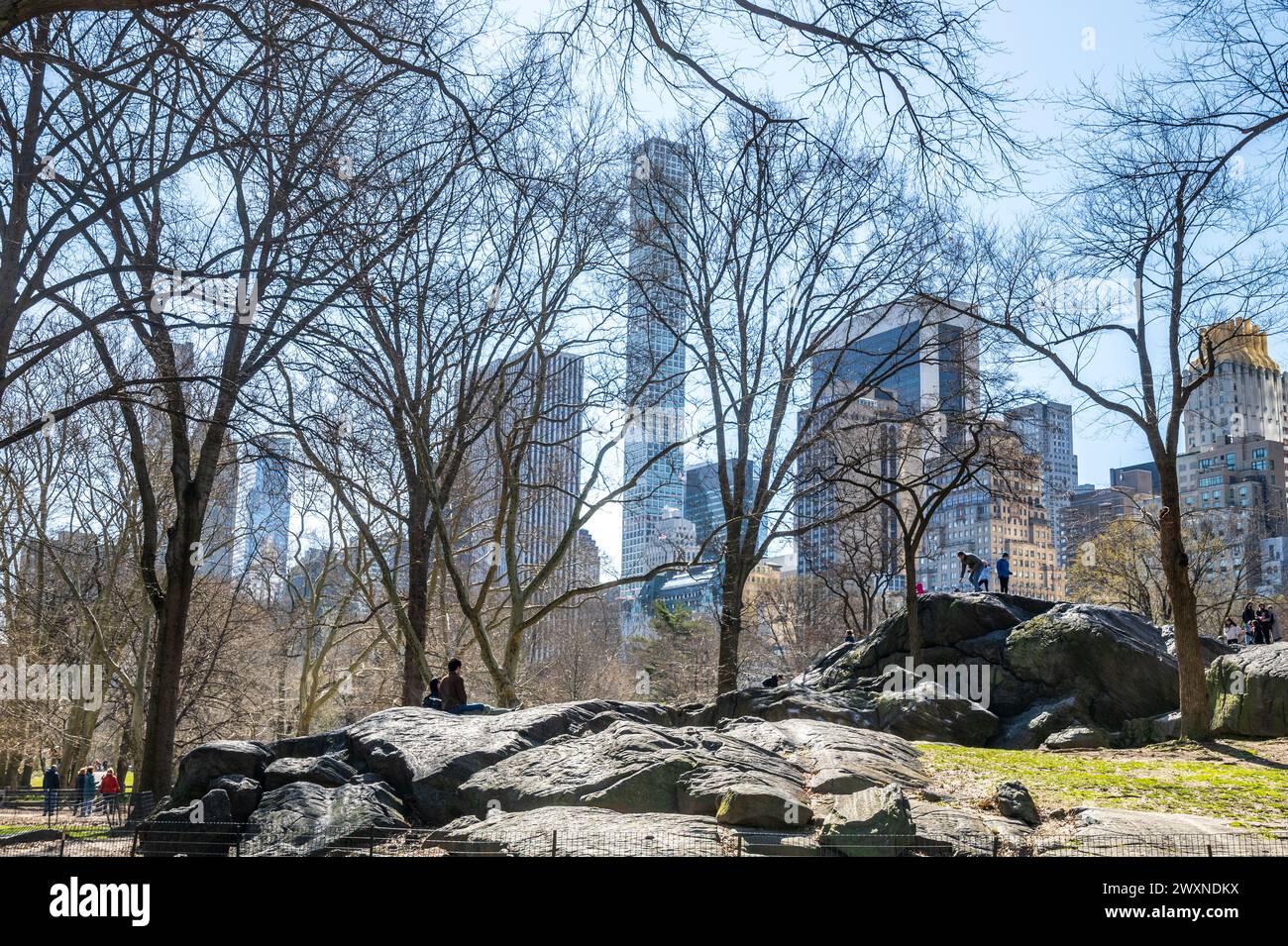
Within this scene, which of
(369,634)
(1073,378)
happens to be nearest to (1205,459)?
(369,634)

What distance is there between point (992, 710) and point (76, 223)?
16087 mm

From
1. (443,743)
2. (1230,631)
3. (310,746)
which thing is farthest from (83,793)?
(1230,631)

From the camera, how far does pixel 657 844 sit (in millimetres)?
7844

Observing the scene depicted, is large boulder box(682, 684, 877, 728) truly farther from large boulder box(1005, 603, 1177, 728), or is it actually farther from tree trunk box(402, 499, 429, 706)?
tree trunk box(402, 499, 429, 706)

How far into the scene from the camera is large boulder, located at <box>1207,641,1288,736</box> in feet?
51.5

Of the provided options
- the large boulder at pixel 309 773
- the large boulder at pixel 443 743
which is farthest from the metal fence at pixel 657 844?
the large boulder at pixel 309 773

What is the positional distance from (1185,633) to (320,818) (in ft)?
39.4

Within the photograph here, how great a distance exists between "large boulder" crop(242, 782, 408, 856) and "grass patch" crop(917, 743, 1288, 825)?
5819 millimetres

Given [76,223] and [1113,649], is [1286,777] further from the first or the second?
[76,223]

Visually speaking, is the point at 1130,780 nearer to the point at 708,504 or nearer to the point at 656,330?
the point at 656,330

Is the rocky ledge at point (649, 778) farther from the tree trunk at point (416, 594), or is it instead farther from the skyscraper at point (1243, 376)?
the tree trunk at point (416, 594)

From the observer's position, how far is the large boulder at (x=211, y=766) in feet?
36.2

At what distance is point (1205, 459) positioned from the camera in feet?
322

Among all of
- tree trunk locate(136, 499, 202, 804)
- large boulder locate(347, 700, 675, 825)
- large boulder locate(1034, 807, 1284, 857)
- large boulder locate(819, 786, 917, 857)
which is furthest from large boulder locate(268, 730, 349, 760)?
large boulder locate(1034, 807, 1284, 857)
